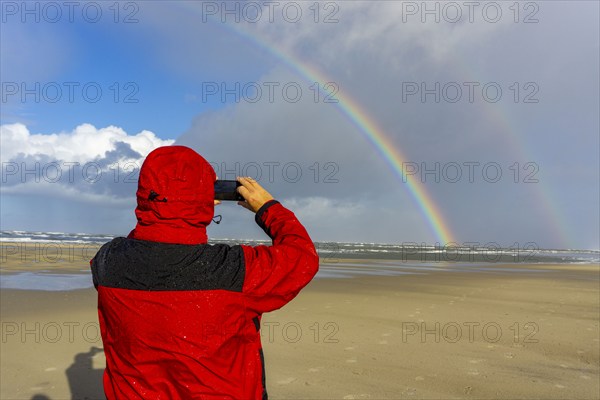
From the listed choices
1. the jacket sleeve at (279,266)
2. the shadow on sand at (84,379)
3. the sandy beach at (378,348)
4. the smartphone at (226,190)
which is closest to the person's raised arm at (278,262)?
the jacket sleeve at (279,266)

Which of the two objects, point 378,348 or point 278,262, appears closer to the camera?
point 278,262

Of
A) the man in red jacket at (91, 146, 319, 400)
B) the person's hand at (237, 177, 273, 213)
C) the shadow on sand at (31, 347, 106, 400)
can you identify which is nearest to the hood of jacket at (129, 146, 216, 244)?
the man in red jacket at (91, 146, 319, 400)

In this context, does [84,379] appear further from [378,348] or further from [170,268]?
[170,268]

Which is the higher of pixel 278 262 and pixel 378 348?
pixel 278 262

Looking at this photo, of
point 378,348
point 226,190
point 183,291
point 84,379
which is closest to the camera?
point 183,291

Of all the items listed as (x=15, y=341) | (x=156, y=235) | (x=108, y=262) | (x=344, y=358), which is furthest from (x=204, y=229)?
(x=15, y=341)

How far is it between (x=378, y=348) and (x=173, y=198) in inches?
262

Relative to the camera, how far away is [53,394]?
538 centimetres

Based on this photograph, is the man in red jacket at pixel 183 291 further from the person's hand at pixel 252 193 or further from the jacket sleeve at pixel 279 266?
the person's hand at pixel 252 193

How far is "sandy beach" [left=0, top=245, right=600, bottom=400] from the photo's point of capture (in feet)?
18.6

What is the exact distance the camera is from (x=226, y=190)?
1.84 m

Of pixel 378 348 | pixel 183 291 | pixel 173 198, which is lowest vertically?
pixel 378 348

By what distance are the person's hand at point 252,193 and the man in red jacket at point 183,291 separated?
17 centimetres

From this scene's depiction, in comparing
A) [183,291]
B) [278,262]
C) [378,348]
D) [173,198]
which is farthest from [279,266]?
[378,348]
